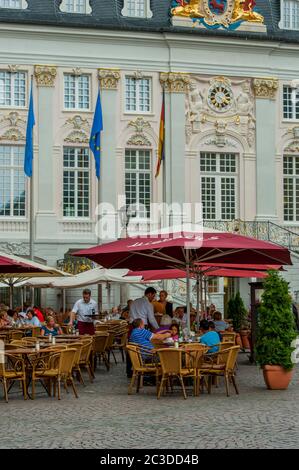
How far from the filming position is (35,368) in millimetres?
16047

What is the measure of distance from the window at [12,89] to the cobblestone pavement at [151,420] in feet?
68.5

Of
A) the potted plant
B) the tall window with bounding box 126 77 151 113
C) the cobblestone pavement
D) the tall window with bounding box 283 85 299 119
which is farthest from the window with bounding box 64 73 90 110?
the potted plant

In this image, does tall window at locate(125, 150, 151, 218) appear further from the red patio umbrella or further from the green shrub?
the green shrub

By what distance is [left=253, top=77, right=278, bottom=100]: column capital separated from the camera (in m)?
39.2

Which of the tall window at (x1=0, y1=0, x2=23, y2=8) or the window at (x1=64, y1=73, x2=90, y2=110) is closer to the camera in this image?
the tall window at (x1=0, y1=0, x2=23, y2=8)

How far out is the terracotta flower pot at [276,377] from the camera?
1669 cm

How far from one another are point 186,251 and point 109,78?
20666mm

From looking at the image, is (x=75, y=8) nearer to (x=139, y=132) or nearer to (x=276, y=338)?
(x=139, y=132)

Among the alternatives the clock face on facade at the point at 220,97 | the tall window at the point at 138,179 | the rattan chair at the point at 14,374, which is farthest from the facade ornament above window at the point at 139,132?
the rattan chair at the point at 14,374

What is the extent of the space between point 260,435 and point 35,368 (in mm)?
5441

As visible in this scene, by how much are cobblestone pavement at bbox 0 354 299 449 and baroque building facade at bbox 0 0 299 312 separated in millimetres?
20179

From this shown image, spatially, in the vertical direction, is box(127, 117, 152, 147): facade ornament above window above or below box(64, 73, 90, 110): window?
below

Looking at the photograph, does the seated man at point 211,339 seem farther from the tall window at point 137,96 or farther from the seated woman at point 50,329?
the tall window at point 137,96
